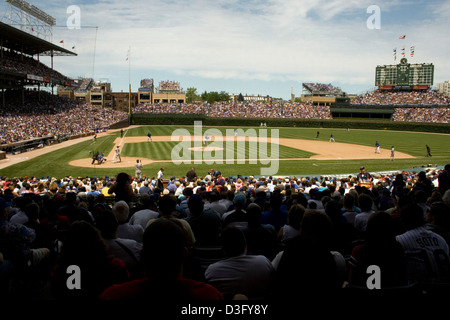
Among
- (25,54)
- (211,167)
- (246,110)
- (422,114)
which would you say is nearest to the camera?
(211,167)

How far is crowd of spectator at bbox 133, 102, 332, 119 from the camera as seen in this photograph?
279 feet

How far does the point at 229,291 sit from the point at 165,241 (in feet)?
4.61

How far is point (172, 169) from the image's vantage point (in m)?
26.4

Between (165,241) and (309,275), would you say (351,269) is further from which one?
(165,241)

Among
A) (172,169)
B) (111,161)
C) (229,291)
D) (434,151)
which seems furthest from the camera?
(434,151)

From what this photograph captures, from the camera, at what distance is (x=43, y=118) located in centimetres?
5047

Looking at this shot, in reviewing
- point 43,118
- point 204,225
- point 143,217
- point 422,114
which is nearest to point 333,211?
point 204,225

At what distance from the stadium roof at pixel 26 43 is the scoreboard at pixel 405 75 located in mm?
83873

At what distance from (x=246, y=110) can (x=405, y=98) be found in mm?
42188

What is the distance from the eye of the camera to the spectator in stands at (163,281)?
2.25 m

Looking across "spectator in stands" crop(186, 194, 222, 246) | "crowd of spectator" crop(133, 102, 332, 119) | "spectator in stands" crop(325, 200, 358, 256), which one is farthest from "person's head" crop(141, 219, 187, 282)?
"crowd of spectator" crop(133, 102, 332, 119)

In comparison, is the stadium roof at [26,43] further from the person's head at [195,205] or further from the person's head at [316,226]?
the person's head at [316,226]

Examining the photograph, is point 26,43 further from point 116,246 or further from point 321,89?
point 321,89
